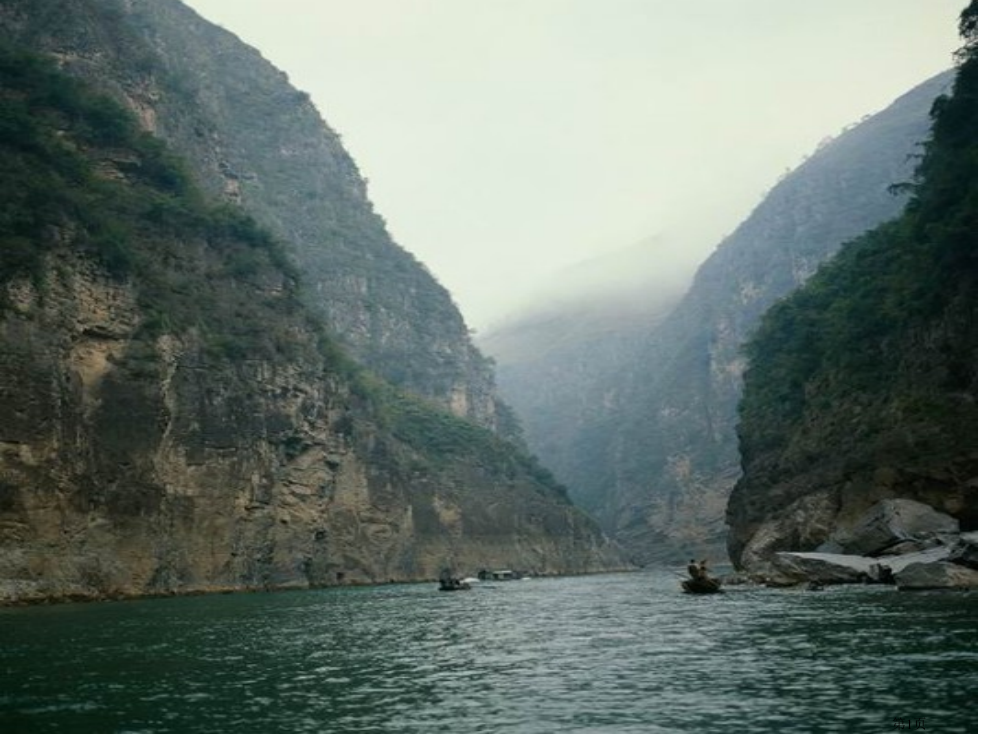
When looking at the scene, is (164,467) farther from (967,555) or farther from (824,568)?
(967,555)

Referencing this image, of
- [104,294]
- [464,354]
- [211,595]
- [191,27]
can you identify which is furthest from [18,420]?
[191,27]

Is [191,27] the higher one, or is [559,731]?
[191,27]

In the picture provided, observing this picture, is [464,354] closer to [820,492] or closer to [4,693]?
[820,492]

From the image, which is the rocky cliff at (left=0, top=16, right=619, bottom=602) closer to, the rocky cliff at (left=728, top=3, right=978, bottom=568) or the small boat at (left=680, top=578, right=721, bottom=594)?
the small boat at (left=680, top=578, right=721, bottom=594)

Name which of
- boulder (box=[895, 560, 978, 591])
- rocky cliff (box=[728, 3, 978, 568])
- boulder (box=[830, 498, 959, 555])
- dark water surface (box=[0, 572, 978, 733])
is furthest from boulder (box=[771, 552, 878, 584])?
rocky cliff (box=[728, 3, 978, 568])

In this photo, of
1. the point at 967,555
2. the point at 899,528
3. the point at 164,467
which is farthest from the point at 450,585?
the point at 967,555

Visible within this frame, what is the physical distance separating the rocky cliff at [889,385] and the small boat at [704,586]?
1342 cm

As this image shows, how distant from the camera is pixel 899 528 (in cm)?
5034

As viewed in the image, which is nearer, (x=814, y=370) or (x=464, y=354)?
(x=814, y=370)

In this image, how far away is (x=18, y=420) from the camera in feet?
186

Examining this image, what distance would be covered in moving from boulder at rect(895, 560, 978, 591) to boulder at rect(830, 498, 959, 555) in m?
8.90

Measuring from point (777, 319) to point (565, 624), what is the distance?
69079 millimetres

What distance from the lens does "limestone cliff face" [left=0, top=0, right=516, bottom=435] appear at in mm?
164250
